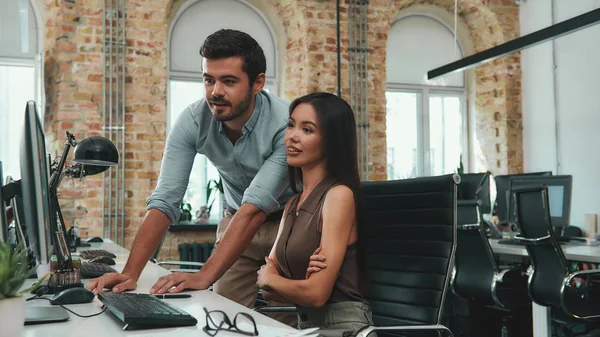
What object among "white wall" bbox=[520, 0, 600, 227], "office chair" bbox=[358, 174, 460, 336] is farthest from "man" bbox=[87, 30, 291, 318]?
"white wall" bbox=[520, 0, 600, 227]

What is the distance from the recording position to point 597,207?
6.16 metres

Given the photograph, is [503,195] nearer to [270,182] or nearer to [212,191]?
[212,191]

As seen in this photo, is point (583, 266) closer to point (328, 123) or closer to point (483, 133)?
point (483, 133)

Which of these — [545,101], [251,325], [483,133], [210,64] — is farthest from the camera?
[483,133]

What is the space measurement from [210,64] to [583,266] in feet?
12.0

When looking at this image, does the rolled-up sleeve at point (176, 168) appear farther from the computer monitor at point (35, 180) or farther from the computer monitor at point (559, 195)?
the computer monitor at point (559, 195)

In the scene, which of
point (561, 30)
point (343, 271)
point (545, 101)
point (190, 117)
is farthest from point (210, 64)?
point (545, 101)

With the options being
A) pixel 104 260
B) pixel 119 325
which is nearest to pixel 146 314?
pixel 119 325

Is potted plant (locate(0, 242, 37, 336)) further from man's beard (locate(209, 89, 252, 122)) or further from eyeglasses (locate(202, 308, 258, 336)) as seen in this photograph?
man's beard (locate(209, 89, 252, 122))

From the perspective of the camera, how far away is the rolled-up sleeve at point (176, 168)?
2.20 meters

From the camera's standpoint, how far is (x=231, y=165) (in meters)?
2.35

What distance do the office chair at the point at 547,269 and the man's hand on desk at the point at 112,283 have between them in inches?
98.7

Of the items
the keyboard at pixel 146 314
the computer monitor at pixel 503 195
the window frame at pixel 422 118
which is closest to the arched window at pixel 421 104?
the window frame at pixel 422 118

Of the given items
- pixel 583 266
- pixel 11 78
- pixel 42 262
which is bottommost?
pixel 583 266
